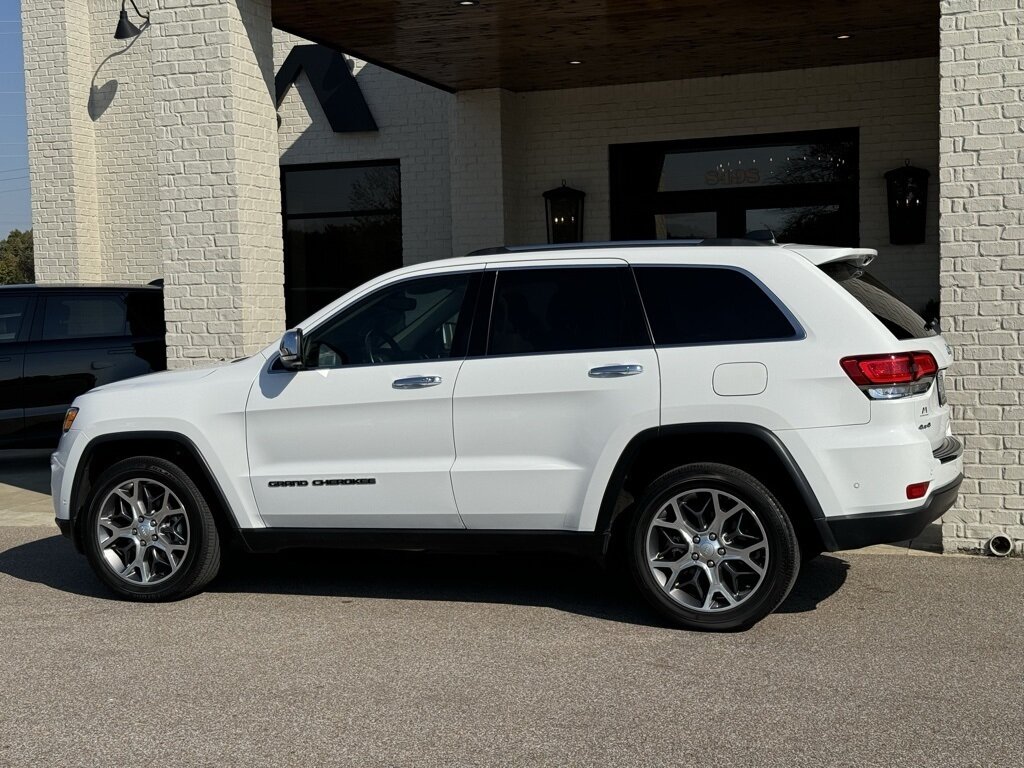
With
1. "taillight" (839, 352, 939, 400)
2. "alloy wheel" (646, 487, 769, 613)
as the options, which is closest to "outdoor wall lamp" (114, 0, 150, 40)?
"alloy wheel" (646, 487, 769, 613)

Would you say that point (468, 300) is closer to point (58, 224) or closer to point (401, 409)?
point (401, 409)

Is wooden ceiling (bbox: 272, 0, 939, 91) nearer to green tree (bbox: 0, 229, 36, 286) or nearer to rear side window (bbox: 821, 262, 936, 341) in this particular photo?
rear side window (bbox: 821, 262, 936, 341)

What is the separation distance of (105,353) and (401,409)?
20.0ft

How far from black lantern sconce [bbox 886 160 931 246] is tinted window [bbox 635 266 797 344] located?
7.30 meters

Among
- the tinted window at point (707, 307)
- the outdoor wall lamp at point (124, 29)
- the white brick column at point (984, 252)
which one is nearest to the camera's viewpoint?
the tinted window at point (707, 307)

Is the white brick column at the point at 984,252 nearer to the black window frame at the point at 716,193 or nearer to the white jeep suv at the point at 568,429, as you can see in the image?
the white jeep suv at the point at 568,429

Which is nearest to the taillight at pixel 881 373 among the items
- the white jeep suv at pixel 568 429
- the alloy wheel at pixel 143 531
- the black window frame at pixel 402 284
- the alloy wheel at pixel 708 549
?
the white jeep suv at pixel 568 429

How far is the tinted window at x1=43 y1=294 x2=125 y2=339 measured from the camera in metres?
11.5

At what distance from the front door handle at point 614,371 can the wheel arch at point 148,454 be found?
216cm

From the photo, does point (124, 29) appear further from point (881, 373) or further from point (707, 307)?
point (881, 373)

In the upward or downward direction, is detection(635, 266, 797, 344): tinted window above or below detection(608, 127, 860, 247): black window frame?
below

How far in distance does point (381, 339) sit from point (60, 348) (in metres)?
5.98

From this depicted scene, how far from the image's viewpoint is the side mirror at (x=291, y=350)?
6418 mm

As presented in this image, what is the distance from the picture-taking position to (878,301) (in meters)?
6.07
